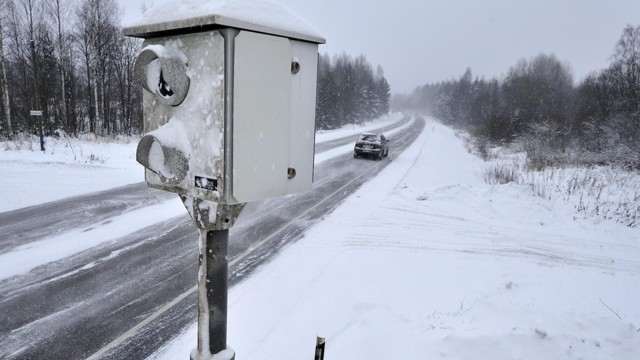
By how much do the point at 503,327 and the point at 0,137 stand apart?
2320 cm

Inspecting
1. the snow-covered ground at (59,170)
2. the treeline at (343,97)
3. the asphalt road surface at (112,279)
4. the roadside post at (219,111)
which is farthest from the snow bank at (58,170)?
the treeline at (343,97)

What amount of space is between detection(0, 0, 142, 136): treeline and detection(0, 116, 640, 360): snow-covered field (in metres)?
16.3

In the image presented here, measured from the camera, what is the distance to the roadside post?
1.67 metres

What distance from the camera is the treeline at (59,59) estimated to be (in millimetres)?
24267

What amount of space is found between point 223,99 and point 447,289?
4.78 metres

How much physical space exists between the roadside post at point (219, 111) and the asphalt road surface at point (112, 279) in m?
2.86

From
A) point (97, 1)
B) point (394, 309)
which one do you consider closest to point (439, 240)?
point (394, 309)

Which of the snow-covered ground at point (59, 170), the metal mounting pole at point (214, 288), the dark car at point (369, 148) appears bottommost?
the snow-covered ground at point (59, 170)

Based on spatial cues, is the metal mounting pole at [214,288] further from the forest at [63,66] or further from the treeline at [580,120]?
the forest at [63,66]

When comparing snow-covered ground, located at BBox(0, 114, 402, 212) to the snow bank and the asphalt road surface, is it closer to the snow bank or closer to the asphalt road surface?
the snow bank

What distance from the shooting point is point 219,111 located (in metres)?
1.68

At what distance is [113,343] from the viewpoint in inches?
161

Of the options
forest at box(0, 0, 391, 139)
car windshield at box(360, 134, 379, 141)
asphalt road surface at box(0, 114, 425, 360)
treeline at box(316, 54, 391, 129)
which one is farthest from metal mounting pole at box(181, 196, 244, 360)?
treeline at box(316, 54, 391, 129)

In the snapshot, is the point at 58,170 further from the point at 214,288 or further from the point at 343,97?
the point at 343,97
